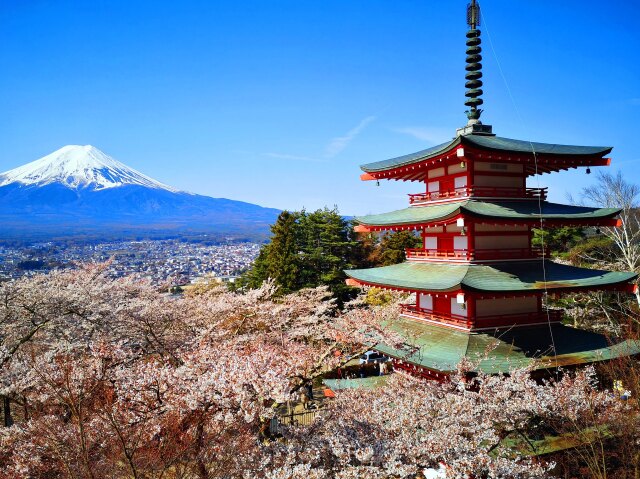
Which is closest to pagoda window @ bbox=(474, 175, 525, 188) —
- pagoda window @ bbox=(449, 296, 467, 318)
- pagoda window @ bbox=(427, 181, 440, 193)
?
pagoda window @ bbox=(427, 181, 440, 193)

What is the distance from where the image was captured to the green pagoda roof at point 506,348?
11.4 meters

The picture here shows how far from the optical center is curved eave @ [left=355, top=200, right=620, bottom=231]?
40.8ft

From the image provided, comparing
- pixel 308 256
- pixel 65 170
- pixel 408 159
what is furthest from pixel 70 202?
pixel 408 159

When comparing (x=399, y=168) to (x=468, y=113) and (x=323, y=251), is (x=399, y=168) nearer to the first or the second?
(x=468, y=113)

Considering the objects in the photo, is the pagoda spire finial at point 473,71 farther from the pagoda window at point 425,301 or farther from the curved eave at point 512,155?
the pagoda window at point 425,301

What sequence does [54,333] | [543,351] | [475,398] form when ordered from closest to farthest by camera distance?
[475,398] < [543,351] < [54,333]

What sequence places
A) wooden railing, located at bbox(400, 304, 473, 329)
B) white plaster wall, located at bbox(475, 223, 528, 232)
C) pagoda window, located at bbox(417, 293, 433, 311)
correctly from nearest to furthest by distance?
wooden railing, located at bbox(400, 304, 473, 329) < white plaster wall, located at bbox(475, 223, 528, 232) < pagoda window, located at bbox(417, 293, 433, 311)

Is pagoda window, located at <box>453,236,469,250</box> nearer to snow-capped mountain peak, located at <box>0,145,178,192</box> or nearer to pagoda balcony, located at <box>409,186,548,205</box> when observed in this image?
pagoda balcony, located at <box>409,186,548,205</box>

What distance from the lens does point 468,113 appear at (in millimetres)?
15281

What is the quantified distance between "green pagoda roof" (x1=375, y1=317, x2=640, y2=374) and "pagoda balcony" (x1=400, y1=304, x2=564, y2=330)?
19cm

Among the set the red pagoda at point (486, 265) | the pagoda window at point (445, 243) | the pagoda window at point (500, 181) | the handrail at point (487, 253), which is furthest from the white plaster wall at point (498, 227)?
the pagoda window at point (500, 181)

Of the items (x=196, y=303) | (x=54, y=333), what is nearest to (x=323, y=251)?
(x=196, y=303)

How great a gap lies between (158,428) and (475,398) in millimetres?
6349

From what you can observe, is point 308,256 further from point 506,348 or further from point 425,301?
point 506,348
